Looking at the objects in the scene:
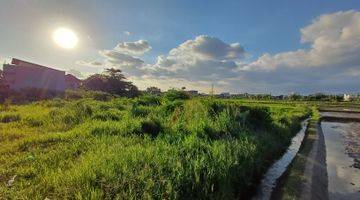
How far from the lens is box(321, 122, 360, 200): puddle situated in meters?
8.44

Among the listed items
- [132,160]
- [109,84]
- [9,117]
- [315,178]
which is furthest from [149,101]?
[109,84]

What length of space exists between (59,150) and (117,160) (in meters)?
2.58

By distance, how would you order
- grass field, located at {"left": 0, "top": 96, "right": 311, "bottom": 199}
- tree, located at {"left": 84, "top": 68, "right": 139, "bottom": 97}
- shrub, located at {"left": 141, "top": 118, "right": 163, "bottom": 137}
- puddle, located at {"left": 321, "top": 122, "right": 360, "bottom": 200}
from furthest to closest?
1. tree, located at {"left": 84, "top": 68, "right": 139, "bottom": 97}
2. shrub, located at {"left": 141, "top": 118, "right": 163, "bottom": 137}
3. puddle, located at {"left": 321, "top": 122, "right": 360, "bottom": 200}
4. grass field, located at {"left": 0, "top": 96, "right": 311, "bottom": 199}

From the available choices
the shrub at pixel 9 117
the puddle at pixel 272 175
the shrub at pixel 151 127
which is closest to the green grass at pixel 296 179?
the puddle at pixel 272 175

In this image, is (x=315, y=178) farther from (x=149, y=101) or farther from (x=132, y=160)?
(x=149, y=101)

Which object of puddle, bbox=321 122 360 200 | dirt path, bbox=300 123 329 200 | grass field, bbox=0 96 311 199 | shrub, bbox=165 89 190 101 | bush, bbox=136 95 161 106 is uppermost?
shrub, bbox=165 89 190 101

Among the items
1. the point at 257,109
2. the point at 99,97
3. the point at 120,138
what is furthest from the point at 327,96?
the point at 120,138

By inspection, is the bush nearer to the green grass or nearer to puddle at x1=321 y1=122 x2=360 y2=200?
puddle at x1=321 y1=122 x2=360 y2=200

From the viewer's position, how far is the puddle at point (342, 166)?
27.7 feet

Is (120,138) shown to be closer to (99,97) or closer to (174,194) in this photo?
(174,194)

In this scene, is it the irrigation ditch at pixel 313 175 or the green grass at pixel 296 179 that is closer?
the green grass at pixel 296 179

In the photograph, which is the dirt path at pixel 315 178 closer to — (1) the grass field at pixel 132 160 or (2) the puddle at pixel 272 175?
(2) the puddle at pixel 272 175

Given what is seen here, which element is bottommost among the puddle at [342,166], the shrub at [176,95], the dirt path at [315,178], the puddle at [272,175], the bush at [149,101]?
the puddle at [342,166]

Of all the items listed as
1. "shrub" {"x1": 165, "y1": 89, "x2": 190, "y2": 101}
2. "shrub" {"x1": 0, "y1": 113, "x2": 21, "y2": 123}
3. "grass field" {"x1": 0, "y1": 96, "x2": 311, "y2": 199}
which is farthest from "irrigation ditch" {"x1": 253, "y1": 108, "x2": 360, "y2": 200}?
"shrub" {"x1": 0, "y1": 113, "x2": 21, "y2": 123}
